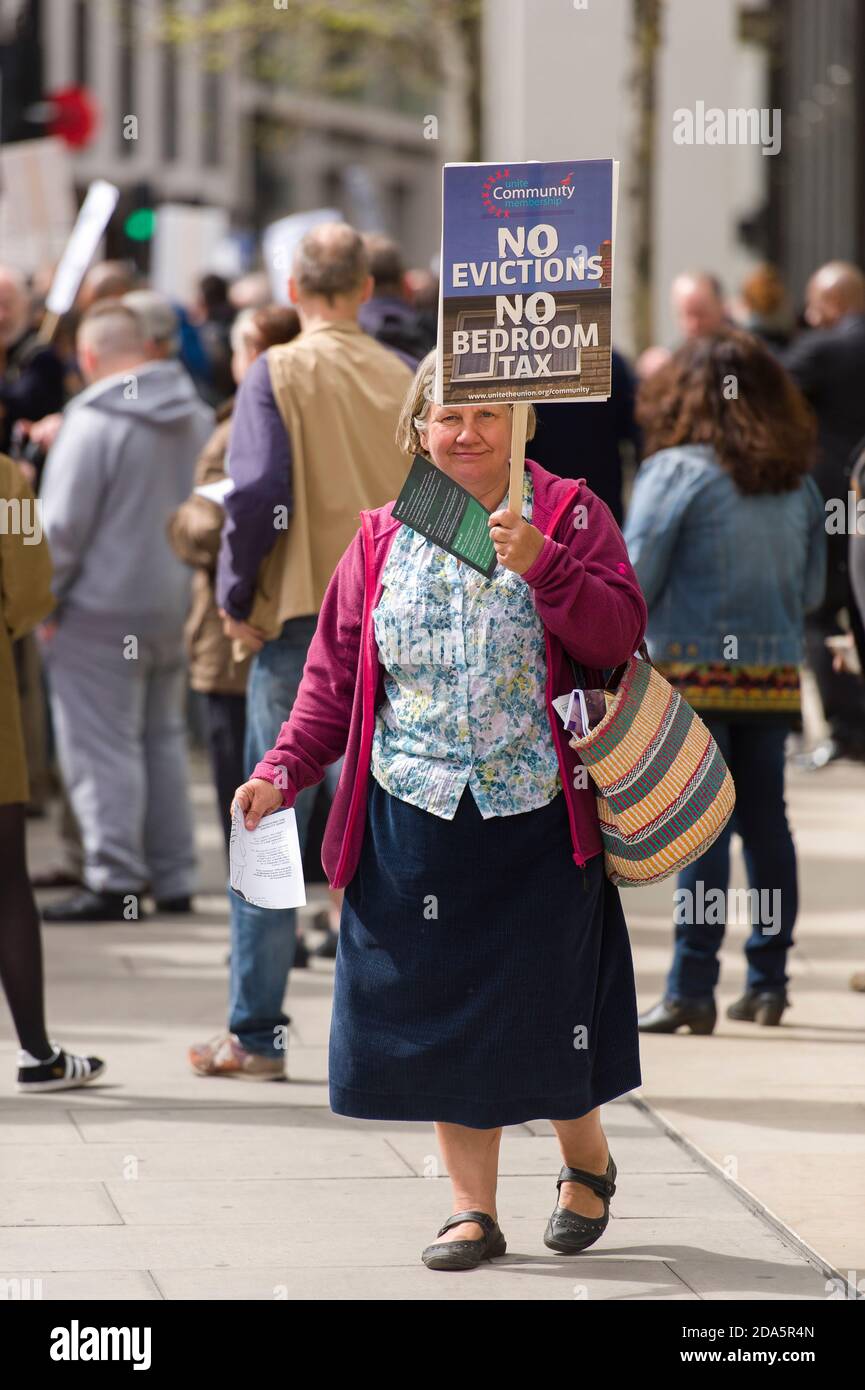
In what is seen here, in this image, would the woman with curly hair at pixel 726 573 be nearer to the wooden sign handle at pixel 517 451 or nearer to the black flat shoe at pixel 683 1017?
the black flat shoe at pixel 683 1017

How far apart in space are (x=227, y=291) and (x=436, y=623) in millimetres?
10792

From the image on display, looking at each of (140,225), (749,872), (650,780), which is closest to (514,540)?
(650,780)

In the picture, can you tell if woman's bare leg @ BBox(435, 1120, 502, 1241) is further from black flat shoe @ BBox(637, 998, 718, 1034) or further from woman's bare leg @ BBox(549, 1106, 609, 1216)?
black flat shoe @ BBox(637, 998, 718, 1034)

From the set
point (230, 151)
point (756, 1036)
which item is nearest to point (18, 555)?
point (756, 1036)

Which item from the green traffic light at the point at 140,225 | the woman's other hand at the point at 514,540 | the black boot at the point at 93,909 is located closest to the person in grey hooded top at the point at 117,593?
the black boot at the point at 93,909

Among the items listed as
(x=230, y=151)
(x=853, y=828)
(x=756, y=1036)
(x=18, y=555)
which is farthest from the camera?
(x=230, y=151)

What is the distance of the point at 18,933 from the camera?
605 cm

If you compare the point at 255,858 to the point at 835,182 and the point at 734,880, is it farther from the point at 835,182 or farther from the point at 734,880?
the point at 835,182

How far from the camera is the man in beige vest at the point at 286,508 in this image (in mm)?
6242

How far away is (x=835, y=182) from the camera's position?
2533 centimetres

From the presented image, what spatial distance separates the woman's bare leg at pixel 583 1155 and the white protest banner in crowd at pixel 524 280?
1.48 m

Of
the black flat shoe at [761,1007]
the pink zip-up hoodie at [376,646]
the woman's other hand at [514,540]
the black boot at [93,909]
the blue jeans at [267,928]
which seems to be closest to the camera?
the woman's other hand at [514,540]

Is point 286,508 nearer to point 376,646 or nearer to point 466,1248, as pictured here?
point 376,646
